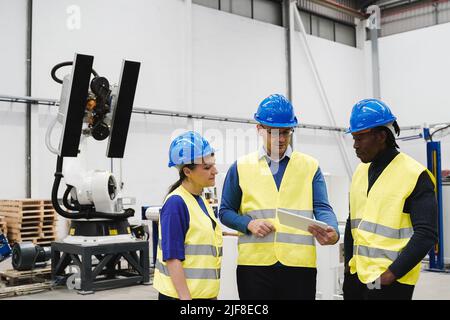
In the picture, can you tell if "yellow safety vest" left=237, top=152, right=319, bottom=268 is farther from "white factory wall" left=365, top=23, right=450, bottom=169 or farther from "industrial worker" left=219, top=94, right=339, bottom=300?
"white factory wall" left=365, top=23, right=450, bottom=169

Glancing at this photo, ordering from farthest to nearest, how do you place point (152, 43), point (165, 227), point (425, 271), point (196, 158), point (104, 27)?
point (152, 43), point (104, 27), point (425, 271), point (196, 158), point (165, 227)

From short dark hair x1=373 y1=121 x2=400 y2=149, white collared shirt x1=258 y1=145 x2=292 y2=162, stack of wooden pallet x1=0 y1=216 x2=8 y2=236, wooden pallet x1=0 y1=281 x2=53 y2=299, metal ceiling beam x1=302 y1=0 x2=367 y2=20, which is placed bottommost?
wooden pallet x1=0 y1=281 x2=53 y2=299

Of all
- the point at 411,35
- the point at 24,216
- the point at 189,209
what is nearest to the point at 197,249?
the point at 189,209

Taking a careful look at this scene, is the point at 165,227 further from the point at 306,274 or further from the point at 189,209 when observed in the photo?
the point at 306,274

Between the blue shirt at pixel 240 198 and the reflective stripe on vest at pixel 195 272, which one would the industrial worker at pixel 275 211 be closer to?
the blue shirt at pixel 240 198

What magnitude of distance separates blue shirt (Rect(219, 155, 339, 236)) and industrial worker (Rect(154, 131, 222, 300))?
0.10 meters

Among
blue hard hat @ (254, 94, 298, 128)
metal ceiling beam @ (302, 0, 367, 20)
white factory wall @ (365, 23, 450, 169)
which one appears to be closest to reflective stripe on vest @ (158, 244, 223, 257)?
blue hard hat @ (254, 94, 298, 128)

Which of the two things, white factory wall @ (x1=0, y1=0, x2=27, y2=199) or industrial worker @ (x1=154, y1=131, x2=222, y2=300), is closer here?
industrial worker @ (x1=154, y1=131, x2=222, y2=300)

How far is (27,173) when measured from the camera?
820cm

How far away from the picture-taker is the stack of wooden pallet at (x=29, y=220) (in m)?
7.21

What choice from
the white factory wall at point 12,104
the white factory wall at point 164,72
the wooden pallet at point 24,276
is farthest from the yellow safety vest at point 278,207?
the white factory wall at point 12,104

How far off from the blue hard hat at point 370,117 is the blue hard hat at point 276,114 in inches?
12.3

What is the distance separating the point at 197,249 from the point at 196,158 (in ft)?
1.32

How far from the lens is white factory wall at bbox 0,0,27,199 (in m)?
8.02
